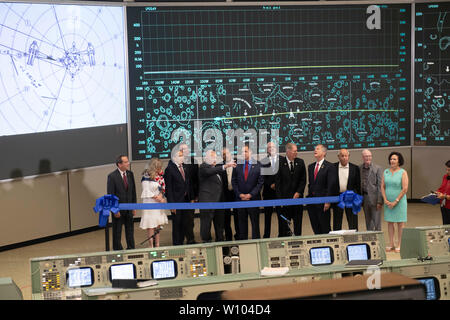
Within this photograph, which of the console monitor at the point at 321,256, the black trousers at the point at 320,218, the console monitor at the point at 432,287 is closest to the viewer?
the console monitor at the point at 432,287

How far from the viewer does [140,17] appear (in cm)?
1070

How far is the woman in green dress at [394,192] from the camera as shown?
29.6ft

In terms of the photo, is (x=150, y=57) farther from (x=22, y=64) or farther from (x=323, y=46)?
(x=323, y=46)

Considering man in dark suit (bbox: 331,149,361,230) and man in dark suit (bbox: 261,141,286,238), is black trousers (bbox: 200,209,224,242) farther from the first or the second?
man in dark suit (bbox: 331,149,361,230)

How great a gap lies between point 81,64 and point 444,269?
620 centimetres

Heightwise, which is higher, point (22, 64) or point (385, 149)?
point (22, 64)

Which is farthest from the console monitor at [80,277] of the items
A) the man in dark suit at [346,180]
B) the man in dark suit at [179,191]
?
the man in dark suit at [346,180]

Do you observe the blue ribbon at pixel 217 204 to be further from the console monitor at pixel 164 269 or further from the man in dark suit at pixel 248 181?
the console monitor at pixel 164 269

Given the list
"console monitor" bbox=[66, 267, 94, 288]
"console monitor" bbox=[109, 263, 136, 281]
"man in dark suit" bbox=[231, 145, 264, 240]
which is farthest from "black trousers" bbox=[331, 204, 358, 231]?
"console monitor" bbox=[66, 267, 94, 288]

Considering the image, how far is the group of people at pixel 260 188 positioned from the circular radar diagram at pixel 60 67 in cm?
150

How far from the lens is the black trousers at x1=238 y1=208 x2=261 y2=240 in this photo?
9406 mm

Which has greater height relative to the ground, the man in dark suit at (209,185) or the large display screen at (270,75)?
the large display screen at (270,75)

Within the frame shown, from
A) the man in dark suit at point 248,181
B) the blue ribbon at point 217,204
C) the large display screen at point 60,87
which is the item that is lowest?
the blue ribbon at point 217,204
